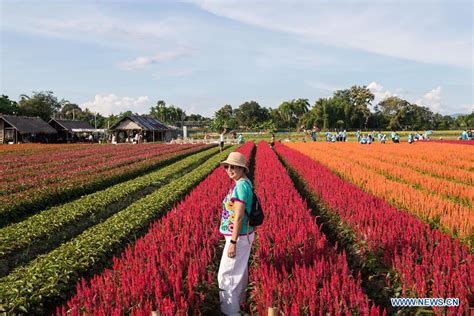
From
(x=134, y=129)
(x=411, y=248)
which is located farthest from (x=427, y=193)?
(x=134, y=129)

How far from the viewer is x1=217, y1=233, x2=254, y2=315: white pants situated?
4.22m

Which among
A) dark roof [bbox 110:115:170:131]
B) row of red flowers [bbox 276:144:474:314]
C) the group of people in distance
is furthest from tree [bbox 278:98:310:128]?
row of red flowers [bbox 276:144:474:314]

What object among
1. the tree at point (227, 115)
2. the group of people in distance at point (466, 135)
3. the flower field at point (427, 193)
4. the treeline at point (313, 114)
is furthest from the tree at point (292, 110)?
the flower field at point (427, 193)

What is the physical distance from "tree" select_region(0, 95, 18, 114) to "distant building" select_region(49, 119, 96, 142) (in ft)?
47.0

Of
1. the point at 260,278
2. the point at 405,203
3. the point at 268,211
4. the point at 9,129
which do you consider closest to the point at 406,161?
the point at 405,203

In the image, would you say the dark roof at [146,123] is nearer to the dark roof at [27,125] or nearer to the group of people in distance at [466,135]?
the dark roof at [27,125]

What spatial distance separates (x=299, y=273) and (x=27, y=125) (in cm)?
5964

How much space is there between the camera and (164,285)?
365cm

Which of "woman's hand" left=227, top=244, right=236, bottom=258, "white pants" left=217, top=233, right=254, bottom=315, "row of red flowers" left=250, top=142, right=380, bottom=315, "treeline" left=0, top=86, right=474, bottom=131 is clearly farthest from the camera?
"treeline" left=0, top=86, right=474, bottom=131

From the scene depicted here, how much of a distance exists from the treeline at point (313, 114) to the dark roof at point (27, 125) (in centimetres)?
2084

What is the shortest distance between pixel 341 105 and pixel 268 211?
321 feet

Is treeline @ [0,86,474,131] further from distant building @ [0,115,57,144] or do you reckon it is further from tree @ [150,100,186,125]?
distant building @ [0,115,57,144]

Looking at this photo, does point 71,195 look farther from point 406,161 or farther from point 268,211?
point 406,161

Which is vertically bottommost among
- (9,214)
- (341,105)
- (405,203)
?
(9,214)
